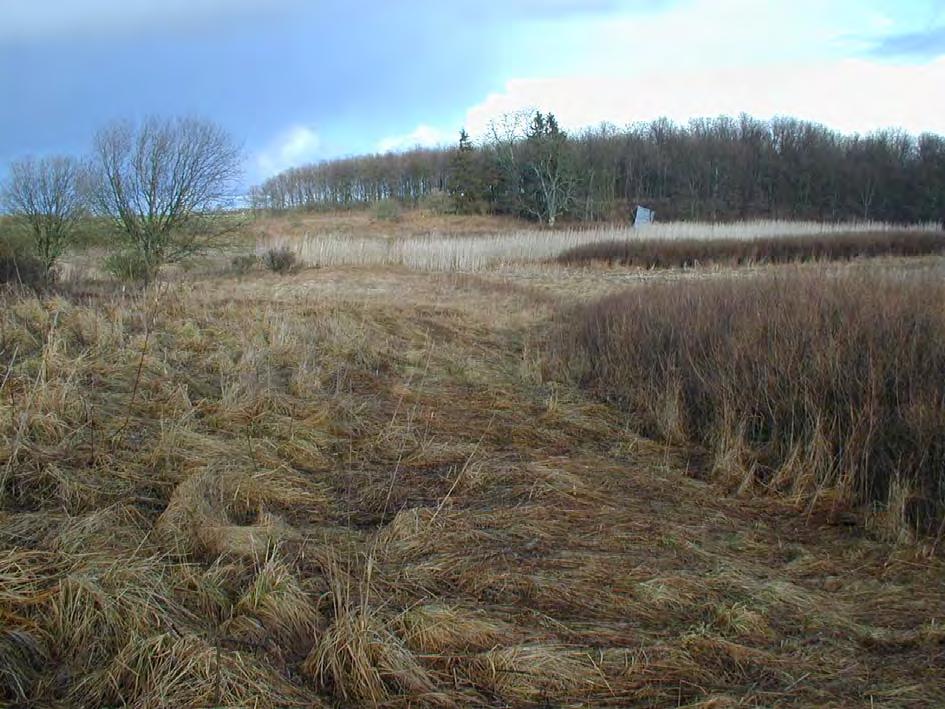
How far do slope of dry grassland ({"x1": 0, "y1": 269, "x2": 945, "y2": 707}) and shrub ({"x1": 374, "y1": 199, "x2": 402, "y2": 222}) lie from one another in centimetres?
4255

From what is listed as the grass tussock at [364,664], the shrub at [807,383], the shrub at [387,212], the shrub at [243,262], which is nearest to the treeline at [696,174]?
the shrub at [387,212]

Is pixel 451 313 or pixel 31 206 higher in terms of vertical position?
pixel 31 206

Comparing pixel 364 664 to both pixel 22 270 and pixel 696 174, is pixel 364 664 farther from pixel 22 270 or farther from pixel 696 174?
pixel 696 174

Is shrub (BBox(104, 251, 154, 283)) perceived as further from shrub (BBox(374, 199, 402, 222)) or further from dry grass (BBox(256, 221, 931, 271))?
shrub (BBox(374, 199, 402, 222))

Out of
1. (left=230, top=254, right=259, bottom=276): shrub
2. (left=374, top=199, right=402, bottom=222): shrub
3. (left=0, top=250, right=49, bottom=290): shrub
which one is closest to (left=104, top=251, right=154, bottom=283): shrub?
(left=230, top=254, right=259, bottom=276): shrub

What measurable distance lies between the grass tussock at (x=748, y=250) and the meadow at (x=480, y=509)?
47.8 ft

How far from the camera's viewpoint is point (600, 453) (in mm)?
5059

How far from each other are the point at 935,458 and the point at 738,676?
2.52m

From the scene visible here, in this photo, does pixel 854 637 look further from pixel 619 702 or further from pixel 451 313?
pixel 451 313

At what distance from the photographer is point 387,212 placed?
48.4 meters

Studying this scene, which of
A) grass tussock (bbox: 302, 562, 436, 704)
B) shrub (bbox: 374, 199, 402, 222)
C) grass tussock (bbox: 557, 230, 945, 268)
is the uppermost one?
shrub (bbox: 374, 199, 402, 222)

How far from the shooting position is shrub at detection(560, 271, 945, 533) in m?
4.30

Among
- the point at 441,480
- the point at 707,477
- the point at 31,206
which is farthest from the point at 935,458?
the point at 31,206

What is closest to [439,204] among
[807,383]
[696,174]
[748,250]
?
[696,174]
